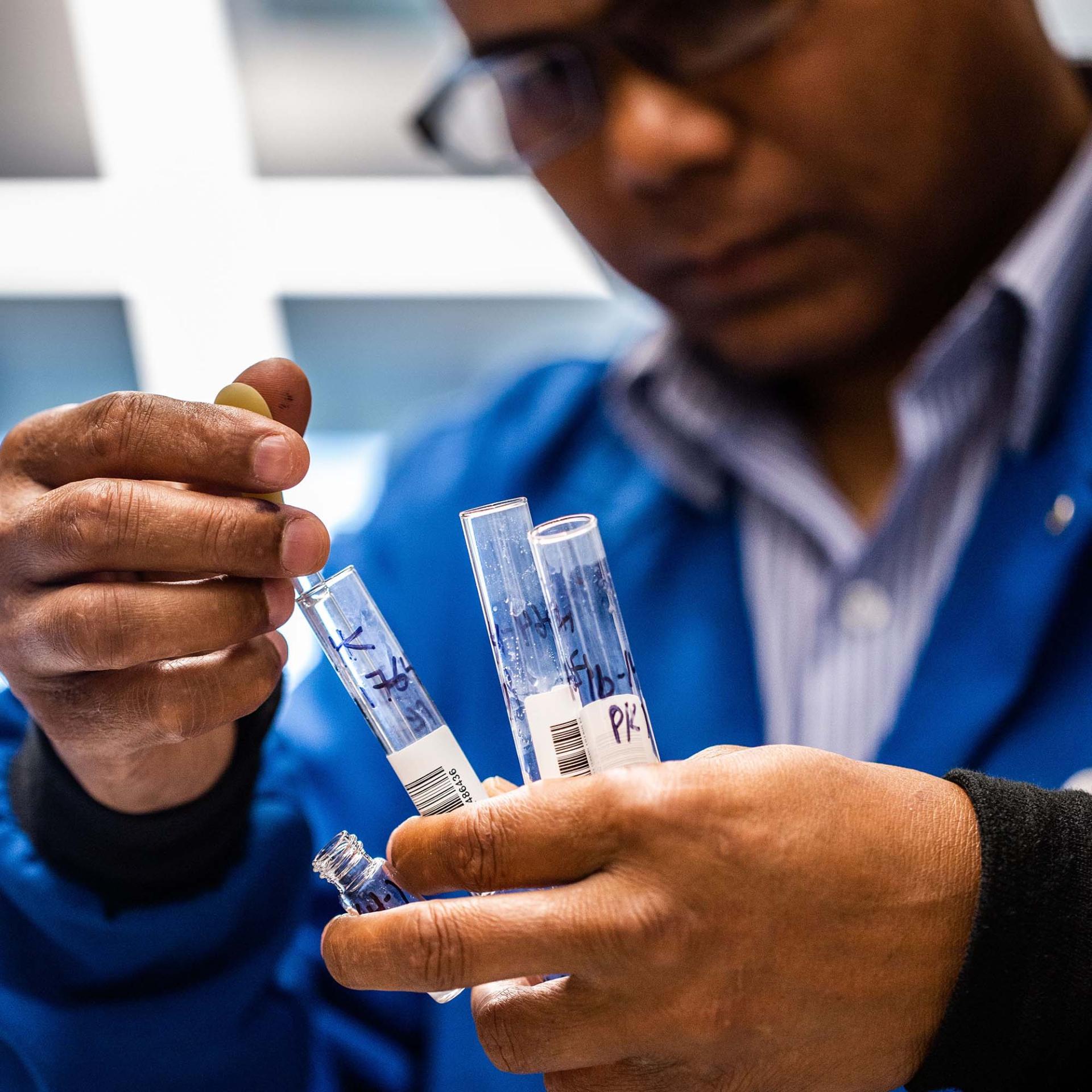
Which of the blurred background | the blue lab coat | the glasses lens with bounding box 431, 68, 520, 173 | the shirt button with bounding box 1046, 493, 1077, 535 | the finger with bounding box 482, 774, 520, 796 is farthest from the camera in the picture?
the blurred background

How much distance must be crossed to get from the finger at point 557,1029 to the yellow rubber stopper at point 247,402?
9.9 inches

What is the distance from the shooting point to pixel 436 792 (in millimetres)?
485

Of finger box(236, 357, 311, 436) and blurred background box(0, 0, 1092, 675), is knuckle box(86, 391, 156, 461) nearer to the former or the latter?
finger box(236, 357, 311, 436)

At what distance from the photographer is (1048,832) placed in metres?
0.44

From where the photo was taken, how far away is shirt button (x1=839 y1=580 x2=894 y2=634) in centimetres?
84

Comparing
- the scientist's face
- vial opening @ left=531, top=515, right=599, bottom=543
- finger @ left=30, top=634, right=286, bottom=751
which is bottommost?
finger @ left=30, top=634, right=286, bottom=751

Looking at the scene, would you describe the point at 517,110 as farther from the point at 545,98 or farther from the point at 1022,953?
the point at 1022,953

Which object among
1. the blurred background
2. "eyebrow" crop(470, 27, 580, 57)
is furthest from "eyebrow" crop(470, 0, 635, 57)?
the blurred background

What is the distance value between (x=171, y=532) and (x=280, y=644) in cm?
→ 11

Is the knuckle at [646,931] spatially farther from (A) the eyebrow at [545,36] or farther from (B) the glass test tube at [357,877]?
(A) the eyebrow at [545,36]

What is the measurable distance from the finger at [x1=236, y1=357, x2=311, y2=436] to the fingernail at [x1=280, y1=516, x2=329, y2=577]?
6 centimetres

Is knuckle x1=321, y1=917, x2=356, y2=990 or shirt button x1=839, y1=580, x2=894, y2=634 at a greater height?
shirt button x1=839, y1=580, x2=894, y2=634

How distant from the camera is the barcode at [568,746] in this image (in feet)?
1.55

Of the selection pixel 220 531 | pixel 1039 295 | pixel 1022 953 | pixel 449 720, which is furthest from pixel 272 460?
pixel 1039 295
